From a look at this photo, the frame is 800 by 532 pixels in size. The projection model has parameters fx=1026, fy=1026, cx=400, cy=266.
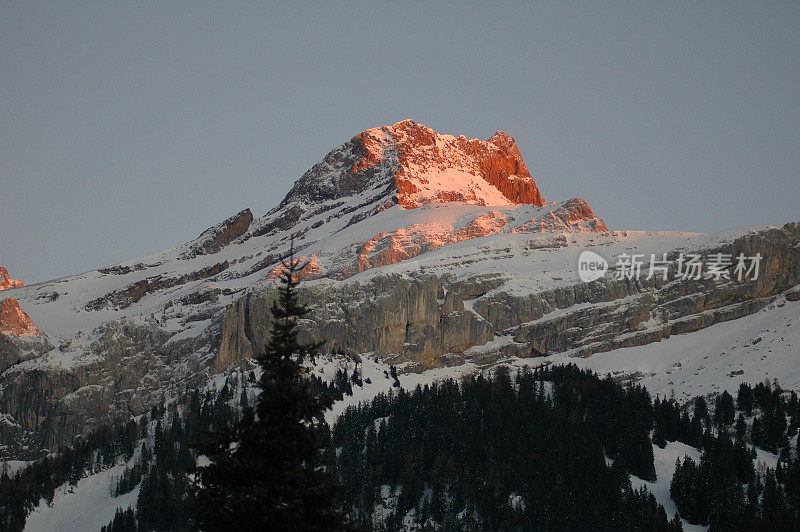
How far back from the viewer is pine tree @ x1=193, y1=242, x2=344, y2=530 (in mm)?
26656

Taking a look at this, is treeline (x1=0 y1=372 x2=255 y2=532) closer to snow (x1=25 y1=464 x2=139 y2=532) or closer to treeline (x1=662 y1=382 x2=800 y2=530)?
snow (x1=25 y1=464 x2=139 y2=532)

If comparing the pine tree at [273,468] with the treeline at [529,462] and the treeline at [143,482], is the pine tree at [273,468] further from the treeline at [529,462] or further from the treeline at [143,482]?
the treeline at [143,482]

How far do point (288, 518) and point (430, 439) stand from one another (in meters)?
144

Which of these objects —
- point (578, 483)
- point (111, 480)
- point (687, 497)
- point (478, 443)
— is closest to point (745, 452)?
point (687, 497)

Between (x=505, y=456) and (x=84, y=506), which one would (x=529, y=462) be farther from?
(x=84, y=506)

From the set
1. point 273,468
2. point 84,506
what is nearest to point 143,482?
point 84,506

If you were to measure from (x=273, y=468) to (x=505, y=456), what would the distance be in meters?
136

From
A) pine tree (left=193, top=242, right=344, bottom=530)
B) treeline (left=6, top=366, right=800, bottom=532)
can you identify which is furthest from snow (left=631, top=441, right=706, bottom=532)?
pine tree (left=193, top=242, right=344, bottom=530)

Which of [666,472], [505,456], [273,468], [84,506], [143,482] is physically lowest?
[84,506]

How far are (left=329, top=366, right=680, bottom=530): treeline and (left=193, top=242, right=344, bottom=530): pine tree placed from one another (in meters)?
112

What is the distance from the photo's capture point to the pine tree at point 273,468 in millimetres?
26656

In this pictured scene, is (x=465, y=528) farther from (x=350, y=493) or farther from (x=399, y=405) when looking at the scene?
(x=399, y=405)

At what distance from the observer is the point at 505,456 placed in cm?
16012

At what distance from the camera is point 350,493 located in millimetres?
155875
